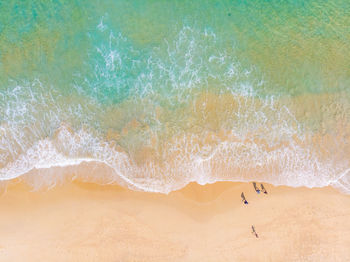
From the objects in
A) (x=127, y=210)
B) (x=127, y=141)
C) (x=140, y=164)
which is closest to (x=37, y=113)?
(x=127, y=141)

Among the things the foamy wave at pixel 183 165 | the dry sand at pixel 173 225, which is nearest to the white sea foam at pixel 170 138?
the foamy wave at pixel 183 165

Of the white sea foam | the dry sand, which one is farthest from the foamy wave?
the dry sand

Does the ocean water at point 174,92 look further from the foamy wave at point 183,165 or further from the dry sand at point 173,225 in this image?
the dry sand at point 173,225

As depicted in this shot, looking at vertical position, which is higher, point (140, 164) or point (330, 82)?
point (330, 82)

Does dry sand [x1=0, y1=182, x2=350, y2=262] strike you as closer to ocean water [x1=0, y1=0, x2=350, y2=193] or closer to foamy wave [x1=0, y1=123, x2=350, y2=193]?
foamy wave [x1=0, y1=123, x2=350, y2=193]

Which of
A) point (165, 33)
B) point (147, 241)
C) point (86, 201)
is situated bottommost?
point (147, 241)

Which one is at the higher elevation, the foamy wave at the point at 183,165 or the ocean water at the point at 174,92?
the ocean water at the point at 174,92

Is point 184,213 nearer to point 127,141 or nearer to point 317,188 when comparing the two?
point 127,141
